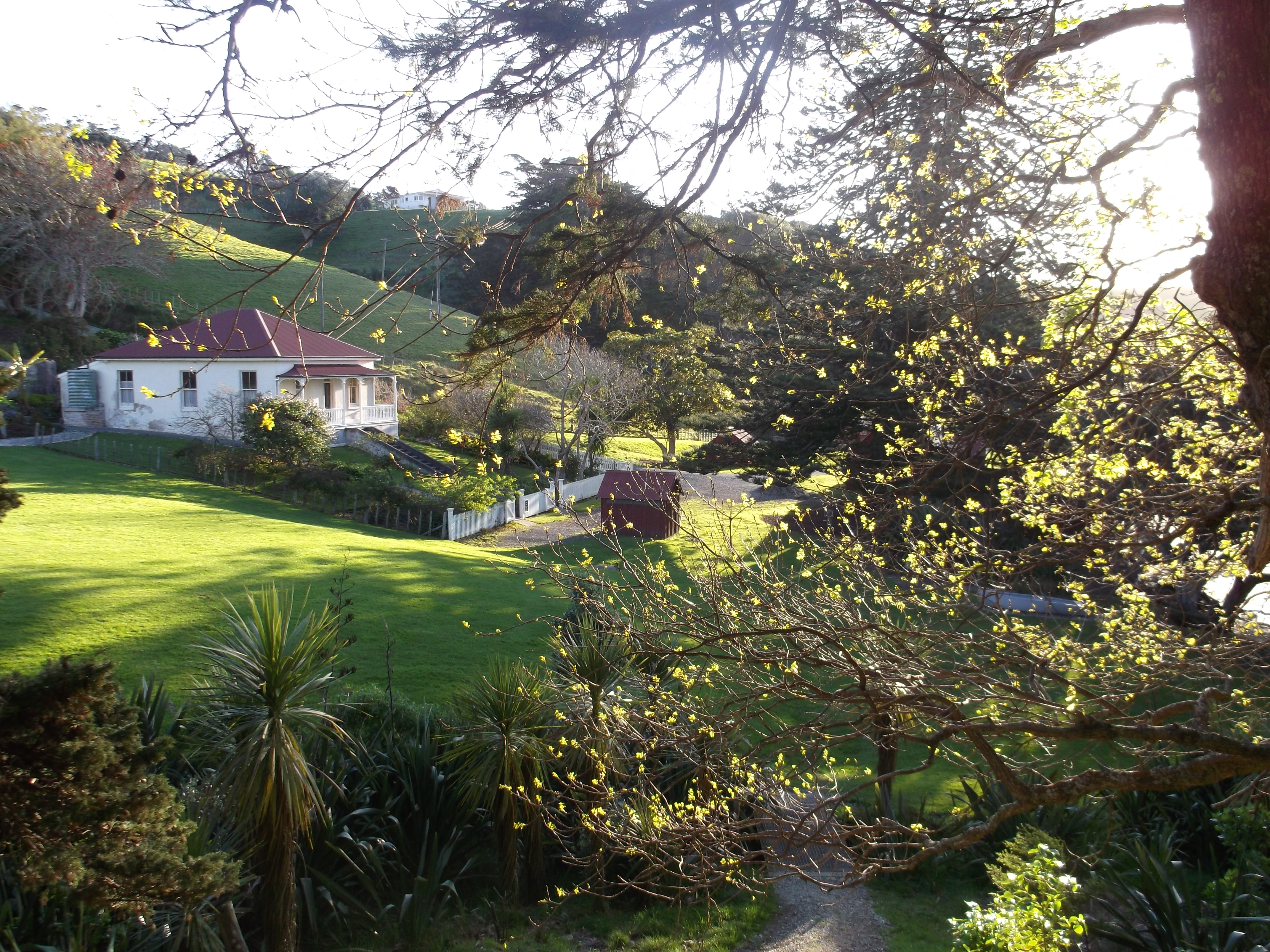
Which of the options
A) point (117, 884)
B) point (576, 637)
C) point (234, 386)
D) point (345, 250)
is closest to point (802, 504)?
point (576, 637)

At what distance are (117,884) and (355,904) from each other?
343 cm

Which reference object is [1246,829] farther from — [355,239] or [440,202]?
[355,239]

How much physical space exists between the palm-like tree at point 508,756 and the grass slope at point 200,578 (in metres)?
2.73

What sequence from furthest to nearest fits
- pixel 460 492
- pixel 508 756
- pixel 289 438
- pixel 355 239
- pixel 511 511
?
pixel 355 239 → pixel 511 511 → pixel 289 438 → pixel 460 492 → pixel 508 756

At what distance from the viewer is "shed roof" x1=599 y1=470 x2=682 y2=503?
62.7ft

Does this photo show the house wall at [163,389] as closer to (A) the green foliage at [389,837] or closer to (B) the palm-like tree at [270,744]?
(A) the green foliage at [389,837]

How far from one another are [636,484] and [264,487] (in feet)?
38.2

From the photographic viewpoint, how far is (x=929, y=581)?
699 centimetres

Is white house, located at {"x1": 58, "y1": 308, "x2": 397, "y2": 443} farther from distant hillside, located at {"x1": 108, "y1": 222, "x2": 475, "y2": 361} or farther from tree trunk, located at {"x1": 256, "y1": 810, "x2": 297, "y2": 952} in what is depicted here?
tree trunk, located at {"x1": 256, "y1": 810, "x2": 297, "y2": 952}

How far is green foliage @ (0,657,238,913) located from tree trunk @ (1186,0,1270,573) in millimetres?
5053

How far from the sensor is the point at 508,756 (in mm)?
6922

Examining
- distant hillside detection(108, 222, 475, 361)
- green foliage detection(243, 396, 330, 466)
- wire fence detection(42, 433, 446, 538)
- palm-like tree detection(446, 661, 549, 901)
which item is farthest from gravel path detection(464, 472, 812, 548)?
distant hillside detection(108, 222, 475, 361)

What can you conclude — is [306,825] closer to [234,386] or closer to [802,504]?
[802,504]

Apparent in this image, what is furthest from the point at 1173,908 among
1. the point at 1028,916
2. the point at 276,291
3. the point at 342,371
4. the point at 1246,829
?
the point at 276,291
